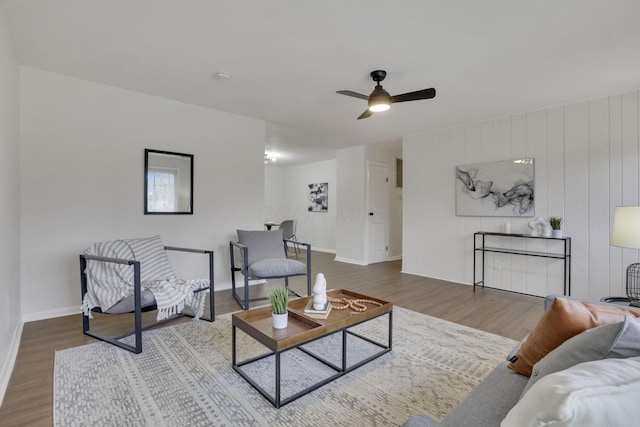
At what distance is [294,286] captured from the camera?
436 cm

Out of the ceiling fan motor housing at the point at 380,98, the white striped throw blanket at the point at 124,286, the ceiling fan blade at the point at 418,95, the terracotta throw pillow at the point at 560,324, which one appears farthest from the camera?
the ceiling fan motor housing at the point at 380,98

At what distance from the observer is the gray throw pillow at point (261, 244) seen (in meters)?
3.69

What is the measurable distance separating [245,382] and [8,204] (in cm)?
204

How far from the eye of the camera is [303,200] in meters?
8.46

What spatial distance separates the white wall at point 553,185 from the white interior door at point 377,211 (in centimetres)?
124

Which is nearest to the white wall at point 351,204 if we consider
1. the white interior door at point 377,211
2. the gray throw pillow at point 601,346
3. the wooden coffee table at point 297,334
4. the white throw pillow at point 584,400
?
the white interior door at point 377,211

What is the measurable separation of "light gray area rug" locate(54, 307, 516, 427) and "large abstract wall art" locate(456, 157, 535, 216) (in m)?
2.15

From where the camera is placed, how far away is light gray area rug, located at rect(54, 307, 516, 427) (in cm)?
160

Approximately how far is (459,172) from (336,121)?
1.96 metres

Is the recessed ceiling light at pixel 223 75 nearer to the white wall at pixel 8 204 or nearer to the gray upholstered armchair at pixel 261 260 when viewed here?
the white wall at pixel 8 204

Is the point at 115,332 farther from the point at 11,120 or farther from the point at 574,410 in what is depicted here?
the point at 574,410

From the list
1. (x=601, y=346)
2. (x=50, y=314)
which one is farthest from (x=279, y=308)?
(x=50, y=314)

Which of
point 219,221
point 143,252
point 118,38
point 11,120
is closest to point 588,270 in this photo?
point 219,221

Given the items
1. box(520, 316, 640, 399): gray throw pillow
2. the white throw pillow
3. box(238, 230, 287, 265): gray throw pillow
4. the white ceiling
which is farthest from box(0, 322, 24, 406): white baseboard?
Result: box(520, 316, 640, 399): gray throw pillow
